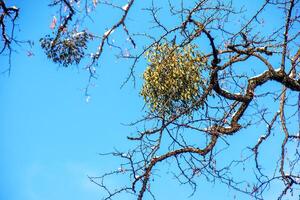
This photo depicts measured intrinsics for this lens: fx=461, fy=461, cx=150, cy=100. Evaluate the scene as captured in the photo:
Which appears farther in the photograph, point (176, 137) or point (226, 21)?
point (226, 21)

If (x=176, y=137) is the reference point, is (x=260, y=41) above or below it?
above

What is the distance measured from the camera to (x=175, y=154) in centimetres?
371

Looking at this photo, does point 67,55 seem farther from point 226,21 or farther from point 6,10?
point 226,21

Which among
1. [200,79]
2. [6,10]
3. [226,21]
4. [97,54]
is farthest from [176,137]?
[200,79]

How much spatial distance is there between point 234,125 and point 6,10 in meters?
2.19

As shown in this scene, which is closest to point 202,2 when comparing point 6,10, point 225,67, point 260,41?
point 260,41

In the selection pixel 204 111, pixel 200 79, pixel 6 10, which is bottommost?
pixel 204 111

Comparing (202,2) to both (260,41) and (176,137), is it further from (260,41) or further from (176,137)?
(176,137)

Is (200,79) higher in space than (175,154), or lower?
higher

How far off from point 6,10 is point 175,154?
1681mm

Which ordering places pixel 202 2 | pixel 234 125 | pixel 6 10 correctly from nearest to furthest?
pixel 6 10
pixel 202 2
pixel 234 125

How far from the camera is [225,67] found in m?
4.31

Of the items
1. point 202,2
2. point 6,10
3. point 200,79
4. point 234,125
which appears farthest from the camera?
point 200,79

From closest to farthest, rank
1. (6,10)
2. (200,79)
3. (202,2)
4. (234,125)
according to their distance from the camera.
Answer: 1. (6,10)
2. (202,2)
3. (234,125)
4. (200,79)
